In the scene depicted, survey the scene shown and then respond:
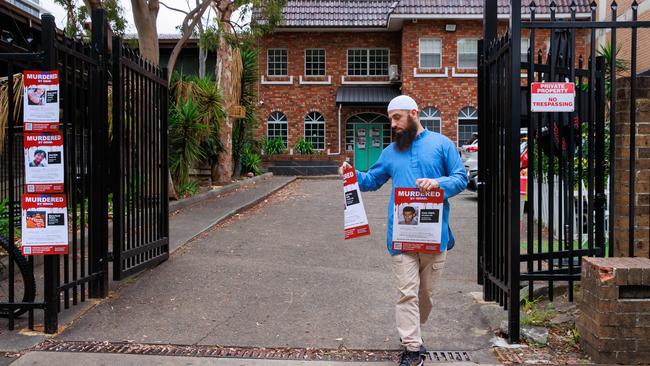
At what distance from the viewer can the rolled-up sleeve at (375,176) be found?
5.04 m

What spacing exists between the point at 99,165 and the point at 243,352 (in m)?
2.40

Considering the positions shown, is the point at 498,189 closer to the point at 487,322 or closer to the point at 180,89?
the point at 487,322

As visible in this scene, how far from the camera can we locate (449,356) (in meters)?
5.03

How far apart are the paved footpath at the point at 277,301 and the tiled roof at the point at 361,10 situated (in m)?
19.7

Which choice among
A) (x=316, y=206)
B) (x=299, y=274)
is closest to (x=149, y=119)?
(x=299, y=274)

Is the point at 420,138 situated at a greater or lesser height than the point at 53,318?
greater

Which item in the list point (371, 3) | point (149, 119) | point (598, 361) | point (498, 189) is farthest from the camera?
point (371, 3)

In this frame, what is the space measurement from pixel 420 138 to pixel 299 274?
3.31m

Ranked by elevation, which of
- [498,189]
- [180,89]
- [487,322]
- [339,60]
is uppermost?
[339,60]

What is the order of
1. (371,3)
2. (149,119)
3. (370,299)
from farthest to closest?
1. (371,3)
2. (149,119)
3. (370,299)

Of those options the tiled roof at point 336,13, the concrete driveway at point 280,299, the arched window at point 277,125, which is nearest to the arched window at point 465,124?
the tiled roof at point 336,13

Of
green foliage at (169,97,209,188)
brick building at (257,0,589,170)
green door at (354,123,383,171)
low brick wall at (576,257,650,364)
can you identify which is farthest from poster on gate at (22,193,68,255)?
green door at (354,123,383,171)

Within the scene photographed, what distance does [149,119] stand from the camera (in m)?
7.57

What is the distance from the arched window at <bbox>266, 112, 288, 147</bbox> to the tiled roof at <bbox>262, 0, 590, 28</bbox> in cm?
415
